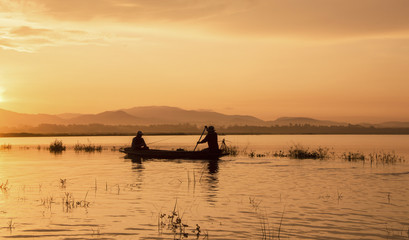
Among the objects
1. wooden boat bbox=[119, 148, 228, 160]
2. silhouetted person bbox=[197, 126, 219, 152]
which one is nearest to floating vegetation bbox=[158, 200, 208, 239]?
Result: silhouetted person bbox=[197, 126, 219, 152]

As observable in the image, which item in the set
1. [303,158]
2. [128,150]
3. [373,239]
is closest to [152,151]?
[128,150]

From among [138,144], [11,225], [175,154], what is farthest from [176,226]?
[138,144]

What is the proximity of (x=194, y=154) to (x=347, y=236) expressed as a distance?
23.4 meters

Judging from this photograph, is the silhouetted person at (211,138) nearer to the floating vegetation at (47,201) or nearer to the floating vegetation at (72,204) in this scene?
the floating vegetation at (47,201)

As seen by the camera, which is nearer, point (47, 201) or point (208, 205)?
point (208, 205)

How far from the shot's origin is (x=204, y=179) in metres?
22.8

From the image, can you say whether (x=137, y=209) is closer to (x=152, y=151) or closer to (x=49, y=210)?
(x=49, y=210)

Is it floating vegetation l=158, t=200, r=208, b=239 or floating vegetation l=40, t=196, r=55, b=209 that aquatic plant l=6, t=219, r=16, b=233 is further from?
floating vegetation l=158, t=200, r=208, b=239

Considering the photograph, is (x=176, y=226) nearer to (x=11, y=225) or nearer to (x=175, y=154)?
(x=11, y=225)

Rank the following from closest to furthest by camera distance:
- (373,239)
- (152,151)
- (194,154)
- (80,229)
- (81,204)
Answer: (373,239), (80,229), (81,204), (194,154), (152,151)

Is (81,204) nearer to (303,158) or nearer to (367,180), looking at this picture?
(367,180)

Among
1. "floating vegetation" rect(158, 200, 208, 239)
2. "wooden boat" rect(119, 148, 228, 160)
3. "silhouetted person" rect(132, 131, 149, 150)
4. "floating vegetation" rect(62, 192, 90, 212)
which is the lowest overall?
"floating vegetation" rect(158, 200, 208, 239)

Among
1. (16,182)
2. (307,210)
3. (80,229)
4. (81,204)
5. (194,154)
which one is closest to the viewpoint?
(80,229)

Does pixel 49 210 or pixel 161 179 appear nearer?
pixel 49 210
